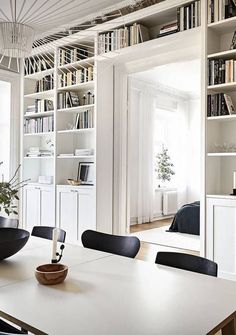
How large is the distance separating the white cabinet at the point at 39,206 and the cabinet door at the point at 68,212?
0.46 ft

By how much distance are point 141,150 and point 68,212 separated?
2.85 metres

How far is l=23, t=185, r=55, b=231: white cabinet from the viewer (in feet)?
16.1

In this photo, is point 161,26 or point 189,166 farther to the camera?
point 189,166

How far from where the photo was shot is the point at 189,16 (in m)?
3.48

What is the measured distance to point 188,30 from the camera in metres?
3.47

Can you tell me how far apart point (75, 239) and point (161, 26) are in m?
2.89

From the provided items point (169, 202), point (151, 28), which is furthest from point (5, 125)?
point (169, 202)

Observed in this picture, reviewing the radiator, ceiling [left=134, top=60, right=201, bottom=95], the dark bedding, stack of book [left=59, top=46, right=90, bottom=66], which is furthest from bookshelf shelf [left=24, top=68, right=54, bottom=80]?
the radiator

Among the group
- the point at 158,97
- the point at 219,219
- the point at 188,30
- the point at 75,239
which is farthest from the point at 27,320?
the point at 158,97

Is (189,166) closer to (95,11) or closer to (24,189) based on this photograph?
(24,189)

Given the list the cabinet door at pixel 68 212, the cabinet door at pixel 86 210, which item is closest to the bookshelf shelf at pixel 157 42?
the cabinet door at pixel 86 210

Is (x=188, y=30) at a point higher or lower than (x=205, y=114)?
higher

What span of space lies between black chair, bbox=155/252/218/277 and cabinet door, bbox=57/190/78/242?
2.80 m

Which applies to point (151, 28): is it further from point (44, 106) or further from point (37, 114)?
point (37, 114)
